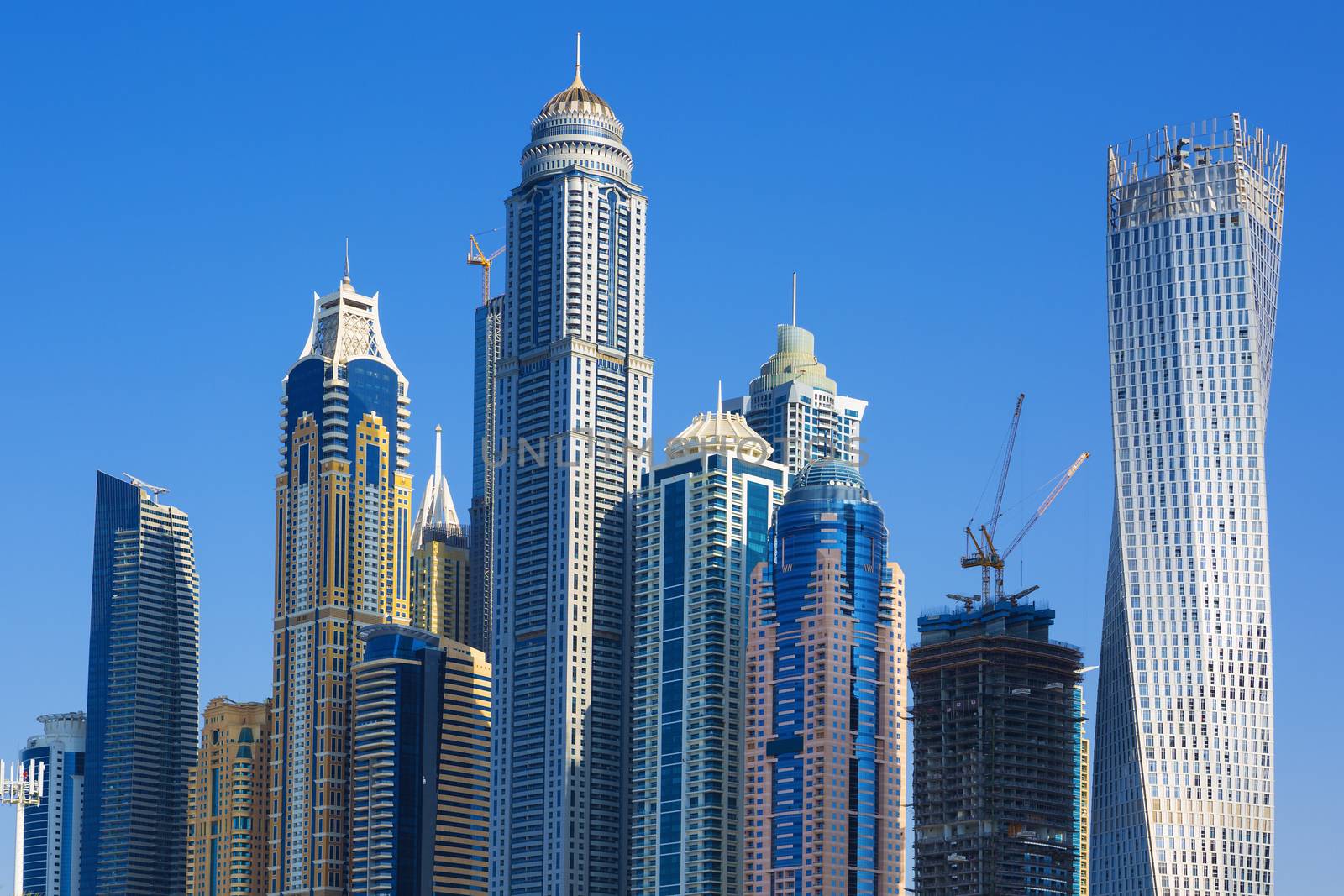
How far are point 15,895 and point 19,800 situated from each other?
7078 mm

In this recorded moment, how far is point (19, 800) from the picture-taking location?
184375mm

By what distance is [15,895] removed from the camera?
185 m
